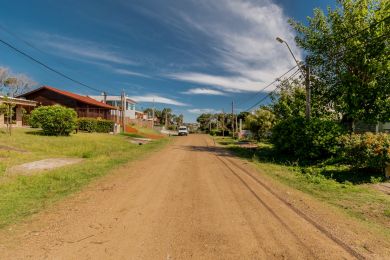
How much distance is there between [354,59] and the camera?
57.6 feet

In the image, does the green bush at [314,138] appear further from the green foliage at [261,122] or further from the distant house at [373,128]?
the green foliage at [261,122]

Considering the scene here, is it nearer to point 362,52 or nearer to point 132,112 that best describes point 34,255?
point 362,52

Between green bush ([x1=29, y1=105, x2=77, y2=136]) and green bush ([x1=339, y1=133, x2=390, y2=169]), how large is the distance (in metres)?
23.0

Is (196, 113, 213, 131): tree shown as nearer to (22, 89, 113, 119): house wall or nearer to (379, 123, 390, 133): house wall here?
(22, 89, 113, 119): house wall

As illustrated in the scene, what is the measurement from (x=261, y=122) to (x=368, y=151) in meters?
26.6

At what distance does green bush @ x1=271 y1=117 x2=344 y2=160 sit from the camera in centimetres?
1603

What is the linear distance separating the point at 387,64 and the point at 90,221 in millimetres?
16908

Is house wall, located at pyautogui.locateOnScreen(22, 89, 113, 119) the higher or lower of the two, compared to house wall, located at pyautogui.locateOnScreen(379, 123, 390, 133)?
higher

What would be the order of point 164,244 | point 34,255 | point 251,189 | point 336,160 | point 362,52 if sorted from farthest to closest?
point 362,52, point 336,160, point 251,189, point 164,244, point 34,255

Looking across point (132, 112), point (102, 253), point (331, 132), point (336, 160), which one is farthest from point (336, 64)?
point (132, 112)

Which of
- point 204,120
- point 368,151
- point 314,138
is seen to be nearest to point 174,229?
point 368,151

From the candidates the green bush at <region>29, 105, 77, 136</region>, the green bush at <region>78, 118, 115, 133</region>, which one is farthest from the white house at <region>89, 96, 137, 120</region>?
the green bush at <region>29, 105, 77, 136</region>

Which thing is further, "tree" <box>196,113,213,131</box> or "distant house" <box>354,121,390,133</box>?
"tree" <box>196,113,213,131</box>

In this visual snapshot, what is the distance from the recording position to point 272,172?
13.5m
